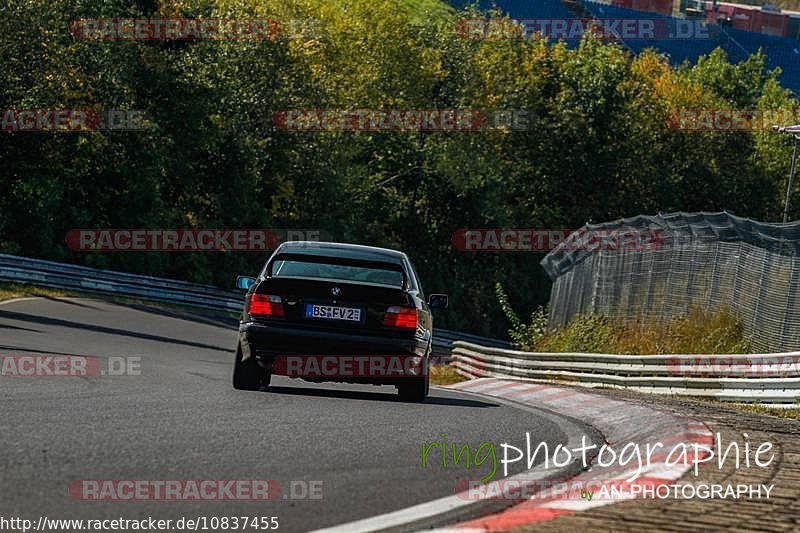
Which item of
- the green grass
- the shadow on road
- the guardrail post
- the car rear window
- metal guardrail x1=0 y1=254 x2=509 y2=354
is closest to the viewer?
the car rear window

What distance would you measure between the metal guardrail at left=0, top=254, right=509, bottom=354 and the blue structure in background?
80.2 metres

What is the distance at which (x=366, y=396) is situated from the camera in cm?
1332

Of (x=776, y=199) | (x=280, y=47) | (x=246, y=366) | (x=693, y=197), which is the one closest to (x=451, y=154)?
(x=280, y=47)

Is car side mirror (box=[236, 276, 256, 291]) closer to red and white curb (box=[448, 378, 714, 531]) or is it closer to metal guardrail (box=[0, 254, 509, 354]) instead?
red and white curb (box=[448, 378, 714, 531])

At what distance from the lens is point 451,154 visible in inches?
2378

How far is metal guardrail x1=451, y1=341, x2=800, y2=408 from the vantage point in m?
14.7

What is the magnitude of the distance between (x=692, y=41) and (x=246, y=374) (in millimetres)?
117821

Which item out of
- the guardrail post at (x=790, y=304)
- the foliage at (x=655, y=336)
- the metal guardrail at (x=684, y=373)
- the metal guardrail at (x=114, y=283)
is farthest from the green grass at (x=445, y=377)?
the metal guardrail at (x=114, y=283)

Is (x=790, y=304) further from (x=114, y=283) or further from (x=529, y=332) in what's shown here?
(x=114, y=283)

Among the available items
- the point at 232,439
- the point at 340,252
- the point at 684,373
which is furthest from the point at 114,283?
the point at 232,439

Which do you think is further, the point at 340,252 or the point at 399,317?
the point at 340,252

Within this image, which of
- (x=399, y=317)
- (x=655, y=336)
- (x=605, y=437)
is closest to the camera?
(x=605, y=437)

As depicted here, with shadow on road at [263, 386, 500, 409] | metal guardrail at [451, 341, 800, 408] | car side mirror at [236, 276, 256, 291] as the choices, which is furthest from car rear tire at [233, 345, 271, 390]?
metal guardrail at [451, 341, 800, 408]

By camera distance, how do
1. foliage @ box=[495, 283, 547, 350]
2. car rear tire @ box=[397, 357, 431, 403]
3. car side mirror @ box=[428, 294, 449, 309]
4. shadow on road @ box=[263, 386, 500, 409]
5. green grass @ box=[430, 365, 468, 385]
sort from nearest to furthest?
1. car rear tire @ box=[397, 357, 431, 403]
2. shadow on road @ box=[263, 386, 500, 409]
3. car side mirror @ box=[428, 294, 449, 309]
4. green grass @ box=[430, 365, 468, 385]
5. foliage @ box=[495, 283, 547, 350]
